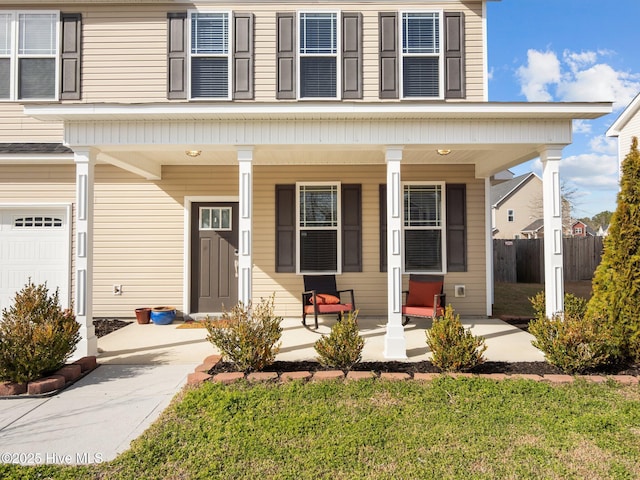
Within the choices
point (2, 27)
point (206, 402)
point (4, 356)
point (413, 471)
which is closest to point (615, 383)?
point (413, 471)

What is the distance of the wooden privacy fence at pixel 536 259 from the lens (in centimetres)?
1305

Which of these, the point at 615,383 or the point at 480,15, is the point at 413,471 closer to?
the point at 615,383

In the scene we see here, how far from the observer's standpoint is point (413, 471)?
2.34 m

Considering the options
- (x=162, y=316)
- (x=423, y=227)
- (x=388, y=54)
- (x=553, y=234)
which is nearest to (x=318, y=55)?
(x=388, y=54)

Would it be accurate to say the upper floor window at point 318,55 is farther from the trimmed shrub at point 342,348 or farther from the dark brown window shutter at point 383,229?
the trimmed shrub at point 342,348

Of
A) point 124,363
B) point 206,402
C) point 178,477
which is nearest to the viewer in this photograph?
point 178,477

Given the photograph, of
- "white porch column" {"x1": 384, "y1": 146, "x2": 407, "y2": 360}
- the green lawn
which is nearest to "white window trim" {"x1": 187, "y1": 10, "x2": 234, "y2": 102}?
"white porch column" {"x1": 384, "y1": 146, "x2": 407, "y2": 360}

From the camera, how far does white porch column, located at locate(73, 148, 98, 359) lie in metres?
4.68

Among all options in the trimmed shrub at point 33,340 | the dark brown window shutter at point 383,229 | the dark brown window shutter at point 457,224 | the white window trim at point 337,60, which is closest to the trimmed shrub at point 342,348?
the trimmed shrub at point 33,340

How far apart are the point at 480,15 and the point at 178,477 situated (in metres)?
7.87

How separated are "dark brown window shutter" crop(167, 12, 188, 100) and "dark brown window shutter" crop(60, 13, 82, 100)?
1603 millimetres

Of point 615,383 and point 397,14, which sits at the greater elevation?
point 397,14

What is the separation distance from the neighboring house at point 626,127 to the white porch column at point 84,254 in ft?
48.2

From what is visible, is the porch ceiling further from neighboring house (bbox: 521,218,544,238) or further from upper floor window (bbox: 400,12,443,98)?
neighboring house (bbox: 521,218,544,238)
